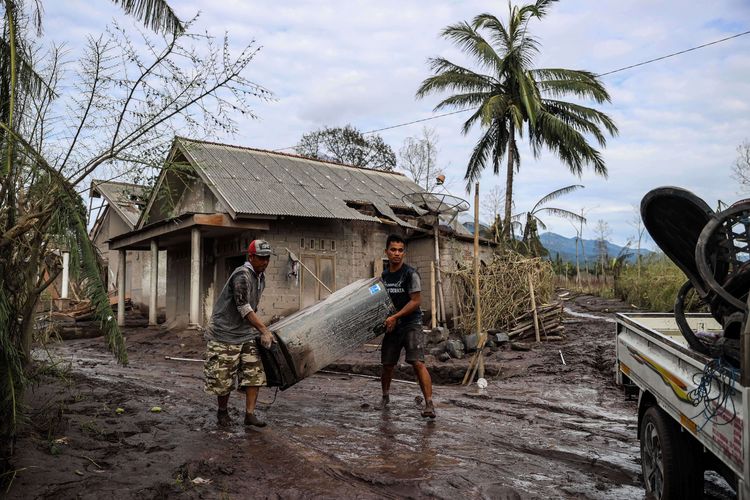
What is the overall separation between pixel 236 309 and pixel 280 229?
10.5 metres

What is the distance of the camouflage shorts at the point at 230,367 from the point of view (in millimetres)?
5473

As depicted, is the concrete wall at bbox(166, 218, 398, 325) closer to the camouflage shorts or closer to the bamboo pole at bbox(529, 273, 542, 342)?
the bamboo pole at bbox(529, 273, 542, 342)

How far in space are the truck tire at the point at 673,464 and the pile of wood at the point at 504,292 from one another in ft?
29.7

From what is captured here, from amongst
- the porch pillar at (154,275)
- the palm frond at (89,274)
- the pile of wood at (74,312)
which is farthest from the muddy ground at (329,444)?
the pile of wood at (74,312)

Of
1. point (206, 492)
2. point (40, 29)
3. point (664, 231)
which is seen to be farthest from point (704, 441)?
point (40, 29)

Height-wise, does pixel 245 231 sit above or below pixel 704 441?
above

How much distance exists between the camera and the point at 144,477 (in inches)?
156

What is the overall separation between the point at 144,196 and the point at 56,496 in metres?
2.56

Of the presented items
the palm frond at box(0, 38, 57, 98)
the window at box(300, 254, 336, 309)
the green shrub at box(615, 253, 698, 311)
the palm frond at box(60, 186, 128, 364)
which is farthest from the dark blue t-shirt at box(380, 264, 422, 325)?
the window at box(300, 254, 336, 309)

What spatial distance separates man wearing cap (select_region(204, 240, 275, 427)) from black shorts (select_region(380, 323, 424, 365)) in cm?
145

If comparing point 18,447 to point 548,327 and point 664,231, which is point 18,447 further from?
point 548,327

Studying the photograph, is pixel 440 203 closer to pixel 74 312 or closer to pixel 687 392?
pixel 687 392

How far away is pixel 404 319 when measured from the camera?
20.7ft

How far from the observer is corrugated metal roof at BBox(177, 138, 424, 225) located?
15641 millimetres
